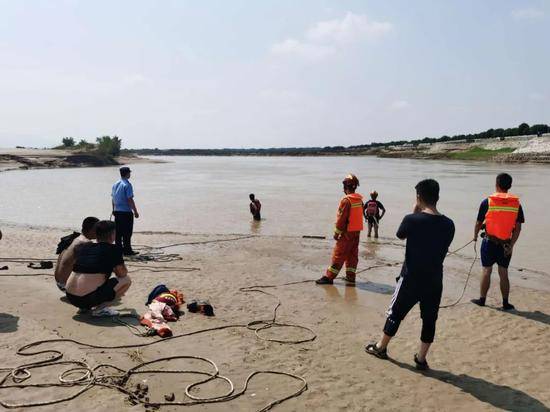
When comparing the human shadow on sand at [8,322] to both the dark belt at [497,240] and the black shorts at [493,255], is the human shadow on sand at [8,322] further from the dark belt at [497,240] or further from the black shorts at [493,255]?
the dark belt at [497,240]

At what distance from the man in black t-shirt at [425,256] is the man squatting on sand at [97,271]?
139 inches

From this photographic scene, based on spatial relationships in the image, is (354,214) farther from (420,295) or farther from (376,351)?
(420,295)

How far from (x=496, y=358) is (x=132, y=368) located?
4.08 m

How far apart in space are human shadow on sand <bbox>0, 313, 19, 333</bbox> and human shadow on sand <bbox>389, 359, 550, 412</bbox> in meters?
4.58

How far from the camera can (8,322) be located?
6.14 m

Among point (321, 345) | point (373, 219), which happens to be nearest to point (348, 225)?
point (321, 345)

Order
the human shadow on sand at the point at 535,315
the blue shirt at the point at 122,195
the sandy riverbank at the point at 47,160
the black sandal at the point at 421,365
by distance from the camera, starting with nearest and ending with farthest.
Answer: the black sandal at the point at 421,365 → the human shadow on sand at the point at 535,315 → the blue shirt at the point at 122,195 → the sandy riverbank at the point at 47,160

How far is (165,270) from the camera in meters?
9.55

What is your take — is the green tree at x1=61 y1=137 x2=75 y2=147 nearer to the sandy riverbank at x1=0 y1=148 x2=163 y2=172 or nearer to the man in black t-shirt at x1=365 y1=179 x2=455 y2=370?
the sandy riverbank at x1=0 y1=148 x2=163 y2=172

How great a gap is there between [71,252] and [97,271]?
0.84m

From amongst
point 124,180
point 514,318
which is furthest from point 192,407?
point 124,180

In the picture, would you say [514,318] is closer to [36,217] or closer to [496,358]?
[496,358]

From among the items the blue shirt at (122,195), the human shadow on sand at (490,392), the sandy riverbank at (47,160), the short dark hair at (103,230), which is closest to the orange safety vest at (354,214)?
the human shadow on sand at (490,392)

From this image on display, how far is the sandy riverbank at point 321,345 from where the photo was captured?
4.57 meters
